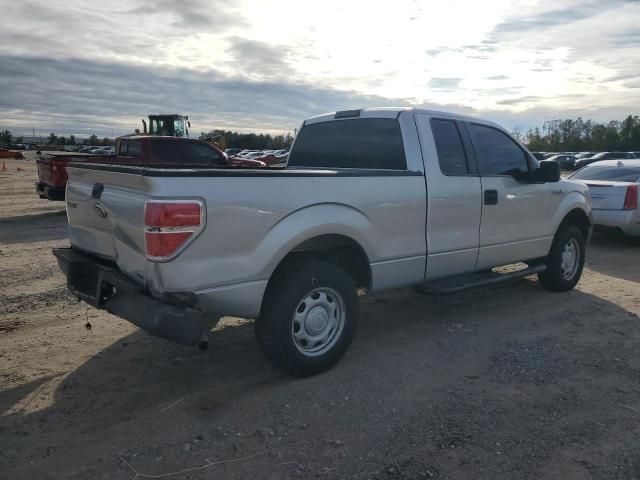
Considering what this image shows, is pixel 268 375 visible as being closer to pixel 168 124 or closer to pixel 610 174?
pixel 610 174

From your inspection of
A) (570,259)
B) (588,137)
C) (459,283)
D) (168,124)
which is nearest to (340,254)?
(459,283)

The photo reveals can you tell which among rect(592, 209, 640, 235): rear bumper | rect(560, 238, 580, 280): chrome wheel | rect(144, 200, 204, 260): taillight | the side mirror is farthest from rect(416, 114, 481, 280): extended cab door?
rect(592, 209, 640, 235): rear bumper

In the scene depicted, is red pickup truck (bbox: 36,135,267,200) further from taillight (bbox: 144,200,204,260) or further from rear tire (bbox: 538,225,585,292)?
taillight (bbox: 144,200,204,260)

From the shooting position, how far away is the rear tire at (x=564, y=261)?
6203 mm

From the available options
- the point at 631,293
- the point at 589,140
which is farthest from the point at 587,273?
the point at 589,140

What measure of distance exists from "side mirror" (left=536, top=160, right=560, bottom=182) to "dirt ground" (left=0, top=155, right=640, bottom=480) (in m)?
1.42

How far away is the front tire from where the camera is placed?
Result: 3.61m

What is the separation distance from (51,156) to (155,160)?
2472 millimetres

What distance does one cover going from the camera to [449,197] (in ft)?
15.4

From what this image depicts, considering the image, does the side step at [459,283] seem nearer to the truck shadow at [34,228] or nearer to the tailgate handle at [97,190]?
the tailgate handle at [97,190]

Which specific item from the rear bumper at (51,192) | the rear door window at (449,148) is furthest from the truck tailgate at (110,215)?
the rear bumper at (51,192)

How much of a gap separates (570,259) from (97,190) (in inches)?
215

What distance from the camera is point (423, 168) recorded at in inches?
180

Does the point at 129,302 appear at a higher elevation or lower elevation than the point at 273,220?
lower
